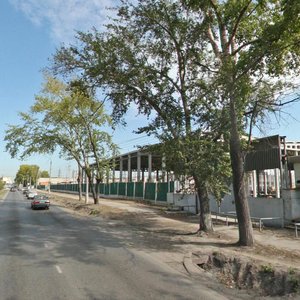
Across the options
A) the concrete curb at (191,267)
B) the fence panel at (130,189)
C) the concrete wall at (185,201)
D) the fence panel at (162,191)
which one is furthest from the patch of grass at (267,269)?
the fence panel at (130,189)

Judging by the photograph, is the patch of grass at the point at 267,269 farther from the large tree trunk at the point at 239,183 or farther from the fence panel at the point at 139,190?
the fence panel at the point at 139,190

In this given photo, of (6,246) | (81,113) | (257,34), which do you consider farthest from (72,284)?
(81,113)

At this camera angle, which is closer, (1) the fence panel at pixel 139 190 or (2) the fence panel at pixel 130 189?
(1) the fence panel at pixel 139 190

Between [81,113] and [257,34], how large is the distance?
22388mm

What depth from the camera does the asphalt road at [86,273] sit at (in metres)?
7.23

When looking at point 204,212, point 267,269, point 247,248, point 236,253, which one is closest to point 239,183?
point 247,248

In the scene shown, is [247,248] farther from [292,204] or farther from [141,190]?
[141,190]

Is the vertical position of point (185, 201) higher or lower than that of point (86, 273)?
higher

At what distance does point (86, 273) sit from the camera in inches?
347

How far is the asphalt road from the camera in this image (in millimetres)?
7227

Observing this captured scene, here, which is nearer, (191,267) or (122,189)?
(191,267)

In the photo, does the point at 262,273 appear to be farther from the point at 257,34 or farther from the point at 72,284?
the point at 257,34

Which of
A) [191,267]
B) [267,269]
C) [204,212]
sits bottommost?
[191,267]

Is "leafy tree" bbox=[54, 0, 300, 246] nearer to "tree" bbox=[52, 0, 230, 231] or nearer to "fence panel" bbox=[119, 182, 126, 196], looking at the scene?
"tree" bbox=[52, 0, 230, 231]
